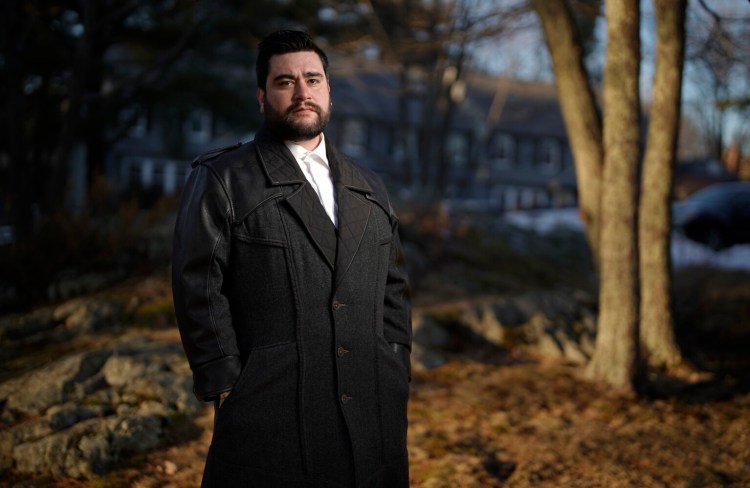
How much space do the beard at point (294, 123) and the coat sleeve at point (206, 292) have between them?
333 mm

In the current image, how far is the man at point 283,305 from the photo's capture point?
2535 millimetres

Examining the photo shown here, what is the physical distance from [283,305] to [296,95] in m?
0.80

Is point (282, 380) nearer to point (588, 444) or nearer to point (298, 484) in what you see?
point (298, 484)

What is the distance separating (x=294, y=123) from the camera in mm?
2697

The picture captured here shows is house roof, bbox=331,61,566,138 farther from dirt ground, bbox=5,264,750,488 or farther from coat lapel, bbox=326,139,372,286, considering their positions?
coat lapel, bbox=326,139,372,286

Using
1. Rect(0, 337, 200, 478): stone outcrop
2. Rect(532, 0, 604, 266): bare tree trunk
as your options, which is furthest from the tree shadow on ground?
Rect(0, 337, 200, 478): stone outcrop

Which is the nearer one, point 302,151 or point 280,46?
point 280,46

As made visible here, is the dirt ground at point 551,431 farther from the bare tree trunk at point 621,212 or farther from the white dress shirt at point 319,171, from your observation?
the white dress shirt at point 319,171

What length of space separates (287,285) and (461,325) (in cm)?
548

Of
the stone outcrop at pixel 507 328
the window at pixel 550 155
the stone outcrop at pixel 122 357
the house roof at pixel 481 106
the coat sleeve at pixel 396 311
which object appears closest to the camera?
the coat sleeve at pixel 396 311

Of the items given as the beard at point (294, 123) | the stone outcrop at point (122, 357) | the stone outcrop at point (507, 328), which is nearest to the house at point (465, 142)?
the stone outcrop at point (507, 328)

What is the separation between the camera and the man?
8.32 ft

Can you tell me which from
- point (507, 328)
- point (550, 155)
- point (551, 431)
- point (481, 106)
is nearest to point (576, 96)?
point (507, 328)

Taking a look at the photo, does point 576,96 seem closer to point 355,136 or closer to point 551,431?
point 551,431
